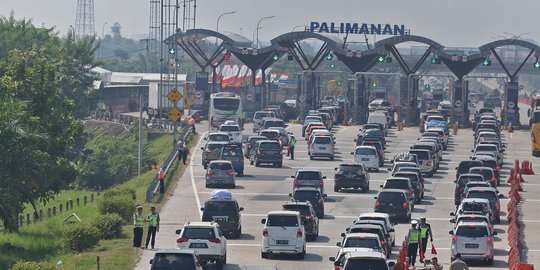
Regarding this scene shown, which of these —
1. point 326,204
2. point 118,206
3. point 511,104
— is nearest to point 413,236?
point 118,206

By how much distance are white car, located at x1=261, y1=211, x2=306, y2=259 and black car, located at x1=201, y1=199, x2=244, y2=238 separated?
442cm

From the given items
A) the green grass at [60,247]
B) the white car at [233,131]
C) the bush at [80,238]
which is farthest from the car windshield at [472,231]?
the white car at [233,131]

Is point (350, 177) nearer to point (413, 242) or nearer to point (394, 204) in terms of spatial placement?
point (394, 204)

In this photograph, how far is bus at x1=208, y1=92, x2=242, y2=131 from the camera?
104 meters

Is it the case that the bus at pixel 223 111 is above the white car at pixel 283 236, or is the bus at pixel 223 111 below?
above

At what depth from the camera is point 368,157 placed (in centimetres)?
7794

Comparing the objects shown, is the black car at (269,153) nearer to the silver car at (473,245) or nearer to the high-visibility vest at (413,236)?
the silver car at (473,245)

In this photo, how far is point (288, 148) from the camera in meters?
88.2

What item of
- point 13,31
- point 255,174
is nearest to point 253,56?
point 13,31

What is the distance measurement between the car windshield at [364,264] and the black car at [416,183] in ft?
91.8

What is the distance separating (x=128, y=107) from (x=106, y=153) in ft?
194

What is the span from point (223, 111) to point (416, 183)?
4322cm

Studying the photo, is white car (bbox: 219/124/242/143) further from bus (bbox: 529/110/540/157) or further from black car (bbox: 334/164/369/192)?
black car (bbox: 334/164/369/192)

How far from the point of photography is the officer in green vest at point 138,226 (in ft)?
147
